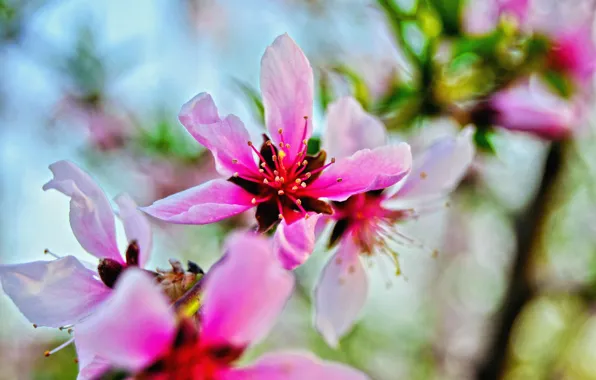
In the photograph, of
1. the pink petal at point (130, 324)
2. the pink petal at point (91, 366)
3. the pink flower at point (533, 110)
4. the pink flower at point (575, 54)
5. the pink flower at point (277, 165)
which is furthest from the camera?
the pink flower at point (575, 54)

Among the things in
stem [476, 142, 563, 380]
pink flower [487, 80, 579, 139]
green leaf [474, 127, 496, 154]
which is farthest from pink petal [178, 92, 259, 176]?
stem [476, 142, 563, 380]

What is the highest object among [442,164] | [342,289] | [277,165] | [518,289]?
[277,165]

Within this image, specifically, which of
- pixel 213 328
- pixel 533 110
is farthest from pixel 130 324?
pixel 533 110

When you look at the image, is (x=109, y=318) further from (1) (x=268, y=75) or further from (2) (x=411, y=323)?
(2) (x=411, y=323)

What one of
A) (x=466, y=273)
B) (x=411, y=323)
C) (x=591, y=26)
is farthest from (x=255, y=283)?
(x=466, y=273)

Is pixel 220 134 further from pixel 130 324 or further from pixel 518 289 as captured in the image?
pixel 518 289

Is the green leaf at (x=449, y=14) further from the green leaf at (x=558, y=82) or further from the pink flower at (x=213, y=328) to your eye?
the pink flower at (x=213, y=328)

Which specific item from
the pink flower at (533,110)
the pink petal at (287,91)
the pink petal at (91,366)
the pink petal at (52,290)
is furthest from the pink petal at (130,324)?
the pink flower at (533,110)
